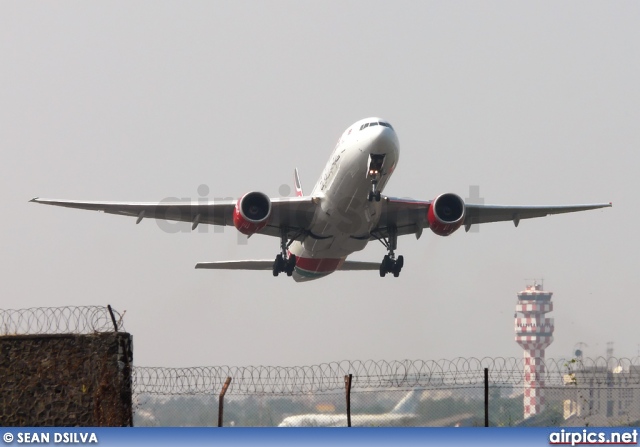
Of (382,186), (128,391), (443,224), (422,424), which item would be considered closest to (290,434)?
(128,391)

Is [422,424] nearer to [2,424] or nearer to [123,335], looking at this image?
[123,335]

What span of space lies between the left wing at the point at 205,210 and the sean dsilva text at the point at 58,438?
19488 mm

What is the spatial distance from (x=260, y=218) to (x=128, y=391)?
17.2 metres

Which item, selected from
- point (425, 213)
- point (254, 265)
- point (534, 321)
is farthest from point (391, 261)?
point (534, 321)

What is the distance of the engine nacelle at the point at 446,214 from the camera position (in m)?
35.2

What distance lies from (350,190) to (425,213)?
573cm

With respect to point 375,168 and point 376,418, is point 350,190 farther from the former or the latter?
point 376,418

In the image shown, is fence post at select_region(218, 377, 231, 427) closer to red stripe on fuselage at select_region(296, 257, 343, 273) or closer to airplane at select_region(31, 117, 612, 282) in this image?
airplane at select_region(31, 117, 612, 282)

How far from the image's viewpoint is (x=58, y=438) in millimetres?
15906

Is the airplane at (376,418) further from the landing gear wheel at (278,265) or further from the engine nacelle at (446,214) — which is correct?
the landing gear wheel at (278,265)

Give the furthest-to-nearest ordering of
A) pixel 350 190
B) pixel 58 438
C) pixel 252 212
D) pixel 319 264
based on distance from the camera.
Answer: pixel 319 264
pixel 252 212
pixel 350 190
pixel 58 438

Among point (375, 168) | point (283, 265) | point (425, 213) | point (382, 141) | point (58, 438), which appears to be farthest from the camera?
point (283, 265)

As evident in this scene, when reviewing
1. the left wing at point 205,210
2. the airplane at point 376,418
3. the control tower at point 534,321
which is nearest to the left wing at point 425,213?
the left wing at point 205,210

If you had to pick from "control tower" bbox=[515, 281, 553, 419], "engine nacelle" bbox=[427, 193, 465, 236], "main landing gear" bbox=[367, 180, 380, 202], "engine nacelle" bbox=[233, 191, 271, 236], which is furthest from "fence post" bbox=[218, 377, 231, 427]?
"control tower" bbox=[515, 281, 553, 419]
